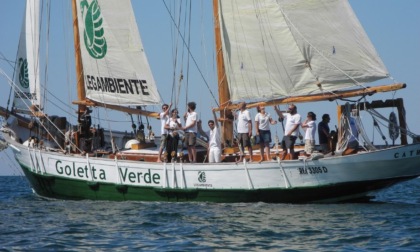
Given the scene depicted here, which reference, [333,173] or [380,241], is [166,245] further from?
[333,173]

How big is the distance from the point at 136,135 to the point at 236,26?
6012 millimetres

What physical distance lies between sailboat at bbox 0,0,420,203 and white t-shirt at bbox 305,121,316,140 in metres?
0.68

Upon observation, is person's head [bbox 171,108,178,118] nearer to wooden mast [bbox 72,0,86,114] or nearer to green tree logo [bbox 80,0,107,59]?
green tree logo [bbox 80,0,107,59]

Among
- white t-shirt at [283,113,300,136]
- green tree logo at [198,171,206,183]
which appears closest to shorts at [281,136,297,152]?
white t-shirt at [283,113,300,136]

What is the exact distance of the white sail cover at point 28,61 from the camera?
34375 millimetres

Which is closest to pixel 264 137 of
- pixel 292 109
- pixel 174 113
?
pixel 292 109

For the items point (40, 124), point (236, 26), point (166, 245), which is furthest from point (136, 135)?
point (166, 245)

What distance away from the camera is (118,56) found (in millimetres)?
32094

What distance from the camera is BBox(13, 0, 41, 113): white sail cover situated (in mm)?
34375

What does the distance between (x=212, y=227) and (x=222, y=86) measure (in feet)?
30.7

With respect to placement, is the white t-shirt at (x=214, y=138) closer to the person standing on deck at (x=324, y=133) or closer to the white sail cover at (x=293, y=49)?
the white sail cover at (x=293, y=49)

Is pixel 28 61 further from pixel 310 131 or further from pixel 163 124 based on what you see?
pixel 310 131

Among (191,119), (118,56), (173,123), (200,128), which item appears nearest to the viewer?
(191,119)

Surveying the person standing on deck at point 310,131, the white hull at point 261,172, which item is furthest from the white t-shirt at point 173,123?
the person standing on deck at point 310,131
